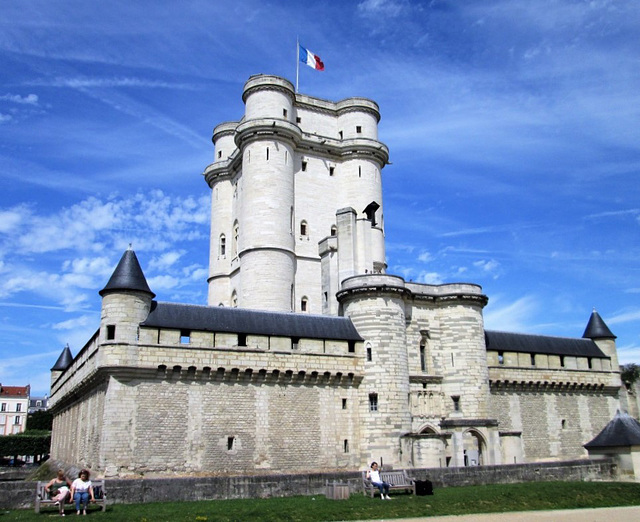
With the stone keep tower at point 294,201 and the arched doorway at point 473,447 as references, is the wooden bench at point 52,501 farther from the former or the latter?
the stone keep tower at point 294,201

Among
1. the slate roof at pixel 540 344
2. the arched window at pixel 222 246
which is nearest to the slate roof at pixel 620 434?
the slate roof at pixel 540 344

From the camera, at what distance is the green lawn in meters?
12.8

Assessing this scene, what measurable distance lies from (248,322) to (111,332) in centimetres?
543

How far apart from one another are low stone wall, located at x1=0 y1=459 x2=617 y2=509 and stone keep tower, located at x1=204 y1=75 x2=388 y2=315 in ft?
47.6

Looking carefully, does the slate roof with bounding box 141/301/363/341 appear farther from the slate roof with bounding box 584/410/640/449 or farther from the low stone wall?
the slate roof with bounding box 584/410/640/449

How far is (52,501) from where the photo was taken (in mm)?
13586

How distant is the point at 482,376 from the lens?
97.2ft

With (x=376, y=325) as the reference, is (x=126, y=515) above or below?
below

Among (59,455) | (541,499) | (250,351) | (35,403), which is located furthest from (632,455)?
(35,403)

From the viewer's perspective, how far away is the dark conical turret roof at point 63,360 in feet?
146

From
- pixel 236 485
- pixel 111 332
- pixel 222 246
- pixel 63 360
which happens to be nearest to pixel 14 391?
pixel 63 360

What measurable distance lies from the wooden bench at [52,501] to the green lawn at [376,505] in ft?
0.63

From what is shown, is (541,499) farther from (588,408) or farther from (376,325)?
(588,408)

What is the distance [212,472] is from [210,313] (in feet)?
20.1
